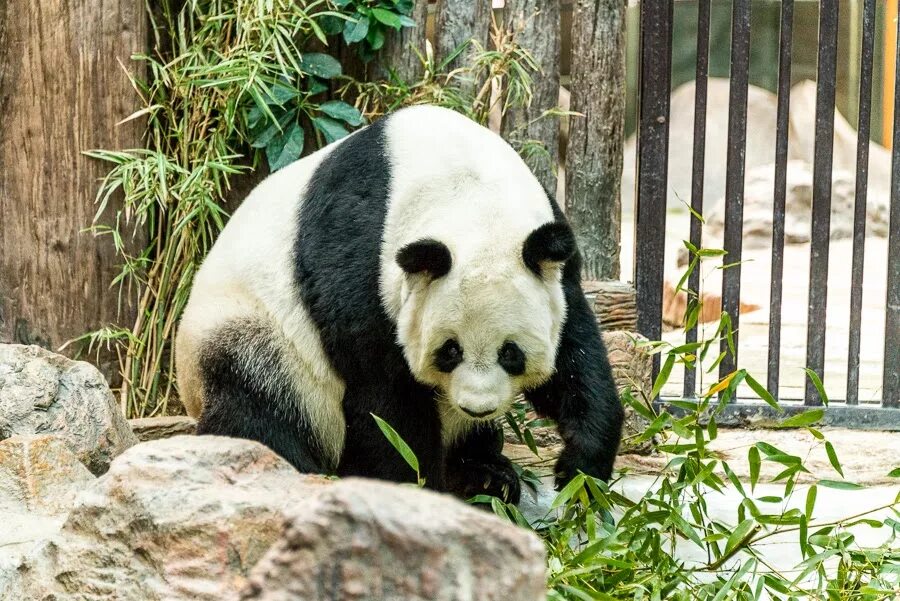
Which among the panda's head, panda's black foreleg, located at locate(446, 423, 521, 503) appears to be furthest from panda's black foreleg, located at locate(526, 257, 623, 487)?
panda's black foreleg, located at locate(446, 423, 521, 503)

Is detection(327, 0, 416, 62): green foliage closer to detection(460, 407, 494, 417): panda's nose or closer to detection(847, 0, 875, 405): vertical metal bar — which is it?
detection(460, 407, 494, 417): panda's nose

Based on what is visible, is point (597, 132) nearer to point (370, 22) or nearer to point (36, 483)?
point (370, 22)

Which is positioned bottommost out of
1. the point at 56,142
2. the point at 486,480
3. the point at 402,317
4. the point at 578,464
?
the point at 486,480

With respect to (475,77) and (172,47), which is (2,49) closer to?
(172,47)

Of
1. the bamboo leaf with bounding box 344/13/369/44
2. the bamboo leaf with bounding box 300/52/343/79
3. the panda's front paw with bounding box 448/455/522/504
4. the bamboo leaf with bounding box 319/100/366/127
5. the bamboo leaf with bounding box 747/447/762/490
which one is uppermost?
the bamboo leaf with bounding box 344/13/369/44

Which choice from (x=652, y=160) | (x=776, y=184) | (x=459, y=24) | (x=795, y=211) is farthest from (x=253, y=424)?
(x=795, y=211)

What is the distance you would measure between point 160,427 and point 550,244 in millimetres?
2104

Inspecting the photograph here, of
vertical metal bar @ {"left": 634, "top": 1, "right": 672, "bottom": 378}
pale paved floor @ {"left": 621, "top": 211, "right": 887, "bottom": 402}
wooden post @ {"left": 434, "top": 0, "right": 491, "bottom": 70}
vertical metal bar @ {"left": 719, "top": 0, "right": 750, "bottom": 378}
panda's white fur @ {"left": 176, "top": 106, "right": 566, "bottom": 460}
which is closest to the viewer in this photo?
panda's white fur @ {"left": 176, "top": 106, "right": 566, "bottom": 460}

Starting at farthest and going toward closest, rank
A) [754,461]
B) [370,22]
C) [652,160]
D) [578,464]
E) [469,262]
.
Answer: [652,160], [370,22], [578,464], [469,262], [754,461]

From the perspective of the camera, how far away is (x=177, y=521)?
203 centimetres

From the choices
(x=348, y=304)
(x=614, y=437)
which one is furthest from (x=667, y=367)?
(x=348, y=304)

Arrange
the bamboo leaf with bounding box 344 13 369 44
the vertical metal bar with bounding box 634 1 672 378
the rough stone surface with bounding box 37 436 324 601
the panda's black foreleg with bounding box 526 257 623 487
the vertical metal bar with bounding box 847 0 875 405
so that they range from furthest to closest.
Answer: the vertical metal bar with bounding box 847 0 875 405 < the vertical metal bar with bounding box 634 1 672 378 < the bamboo leaf with bounding box 344 13 369 44 < the panda's black foreleg with bounding box 526 257 623 487 < the rough stone surface with bounding box 37 436 324 601

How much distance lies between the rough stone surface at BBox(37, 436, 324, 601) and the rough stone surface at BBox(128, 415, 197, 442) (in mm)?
2122

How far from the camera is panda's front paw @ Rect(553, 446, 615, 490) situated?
346cm
